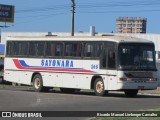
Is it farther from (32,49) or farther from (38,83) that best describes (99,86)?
(32,49)

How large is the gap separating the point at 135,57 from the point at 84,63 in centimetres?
294

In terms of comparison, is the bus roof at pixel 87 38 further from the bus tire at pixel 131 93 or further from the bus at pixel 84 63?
the bus tire at pixel 131 93

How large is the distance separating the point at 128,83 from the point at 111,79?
0.90 m

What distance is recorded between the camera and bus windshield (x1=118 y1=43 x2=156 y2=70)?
26125mm

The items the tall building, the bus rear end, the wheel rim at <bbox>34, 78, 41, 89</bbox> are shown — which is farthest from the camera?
the tall building

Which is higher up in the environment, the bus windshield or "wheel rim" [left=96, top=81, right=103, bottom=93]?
the bus windshield

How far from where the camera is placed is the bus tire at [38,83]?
3041 centimetres

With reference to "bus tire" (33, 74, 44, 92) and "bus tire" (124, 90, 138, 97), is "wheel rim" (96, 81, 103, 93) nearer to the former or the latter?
"bus tire" (124, 90, 138, 97)

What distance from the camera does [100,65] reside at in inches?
1060

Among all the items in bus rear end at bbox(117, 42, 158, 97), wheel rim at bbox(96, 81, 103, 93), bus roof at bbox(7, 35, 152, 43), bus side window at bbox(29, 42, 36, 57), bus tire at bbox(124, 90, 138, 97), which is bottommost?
bus tire at bbox(124, 90, 138, 97)

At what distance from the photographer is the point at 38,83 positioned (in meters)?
30.6

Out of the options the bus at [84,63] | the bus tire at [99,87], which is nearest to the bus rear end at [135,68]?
the bus at [84,63]

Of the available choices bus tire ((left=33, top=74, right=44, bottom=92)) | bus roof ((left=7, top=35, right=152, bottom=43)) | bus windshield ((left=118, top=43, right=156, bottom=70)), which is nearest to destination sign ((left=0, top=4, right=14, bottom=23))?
bus roof ((left=7, top=35, right=152, bottom=43))

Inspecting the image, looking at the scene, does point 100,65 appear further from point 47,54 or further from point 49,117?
point 49,117
